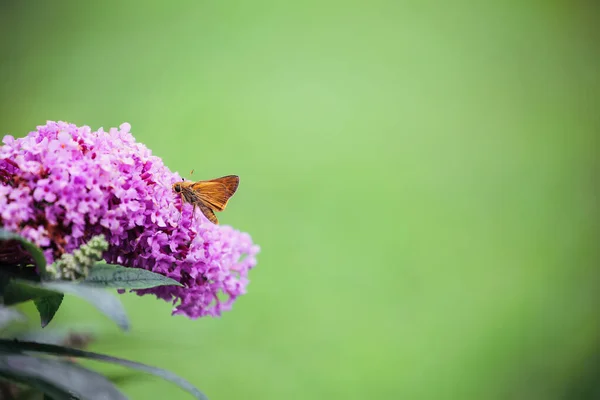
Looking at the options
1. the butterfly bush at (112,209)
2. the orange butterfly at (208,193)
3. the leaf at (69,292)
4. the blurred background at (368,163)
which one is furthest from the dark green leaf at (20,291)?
the blurred background at (368,163)

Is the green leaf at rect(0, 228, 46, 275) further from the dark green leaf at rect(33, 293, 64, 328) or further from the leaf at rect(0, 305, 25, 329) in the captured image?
the leaf at rect(0, 305, 25, 329)

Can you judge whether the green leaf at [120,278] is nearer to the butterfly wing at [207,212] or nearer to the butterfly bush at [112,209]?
the butterfly bush at [112,209]

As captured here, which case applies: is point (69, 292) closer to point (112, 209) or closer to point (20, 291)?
point (20, 291)

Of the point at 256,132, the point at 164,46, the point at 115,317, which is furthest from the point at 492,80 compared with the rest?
the point at 115,317

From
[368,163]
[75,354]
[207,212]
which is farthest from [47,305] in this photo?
[368,163]

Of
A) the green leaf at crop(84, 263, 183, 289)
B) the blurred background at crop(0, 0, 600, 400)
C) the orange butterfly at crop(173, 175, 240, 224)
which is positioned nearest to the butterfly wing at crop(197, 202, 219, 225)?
the orange butterfly at crop(173, 175, 240, 224)

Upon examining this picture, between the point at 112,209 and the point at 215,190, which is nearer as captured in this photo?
the point at 112,209
